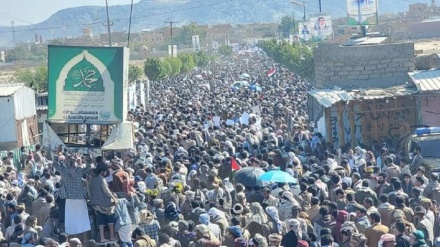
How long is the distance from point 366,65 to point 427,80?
4.94 m

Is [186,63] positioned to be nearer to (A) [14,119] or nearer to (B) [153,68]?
(B) [153,68]

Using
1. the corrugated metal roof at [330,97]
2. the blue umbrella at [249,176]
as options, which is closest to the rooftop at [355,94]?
the corrugated metal roof at [330,97]

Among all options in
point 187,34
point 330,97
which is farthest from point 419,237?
point 187,34

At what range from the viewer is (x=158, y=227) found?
11766mm

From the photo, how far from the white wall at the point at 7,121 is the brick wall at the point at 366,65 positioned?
353 inches

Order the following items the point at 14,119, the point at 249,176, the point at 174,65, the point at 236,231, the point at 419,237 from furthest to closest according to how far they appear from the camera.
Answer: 1. the point at 174,65
2. the point at 14,119
3. the point at 249,176
4. the point at 236,231
5. the point at 419,237

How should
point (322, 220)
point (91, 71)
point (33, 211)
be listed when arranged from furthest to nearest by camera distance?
point (91, 71), point (33, 211), point (322, 220)

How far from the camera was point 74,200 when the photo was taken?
491 inches

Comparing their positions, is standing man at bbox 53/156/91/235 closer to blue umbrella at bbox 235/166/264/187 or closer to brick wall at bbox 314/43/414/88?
blue umbrella at bbox 235/166/264/187

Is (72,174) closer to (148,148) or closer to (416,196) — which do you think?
(416,196)

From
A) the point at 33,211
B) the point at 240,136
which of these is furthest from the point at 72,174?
the point at 240,136

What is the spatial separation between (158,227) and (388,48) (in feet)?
51.1

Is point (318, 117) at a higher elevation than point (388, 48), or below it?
below

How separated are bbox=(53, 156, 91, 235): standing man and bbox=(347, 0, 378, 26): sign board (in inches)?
805
